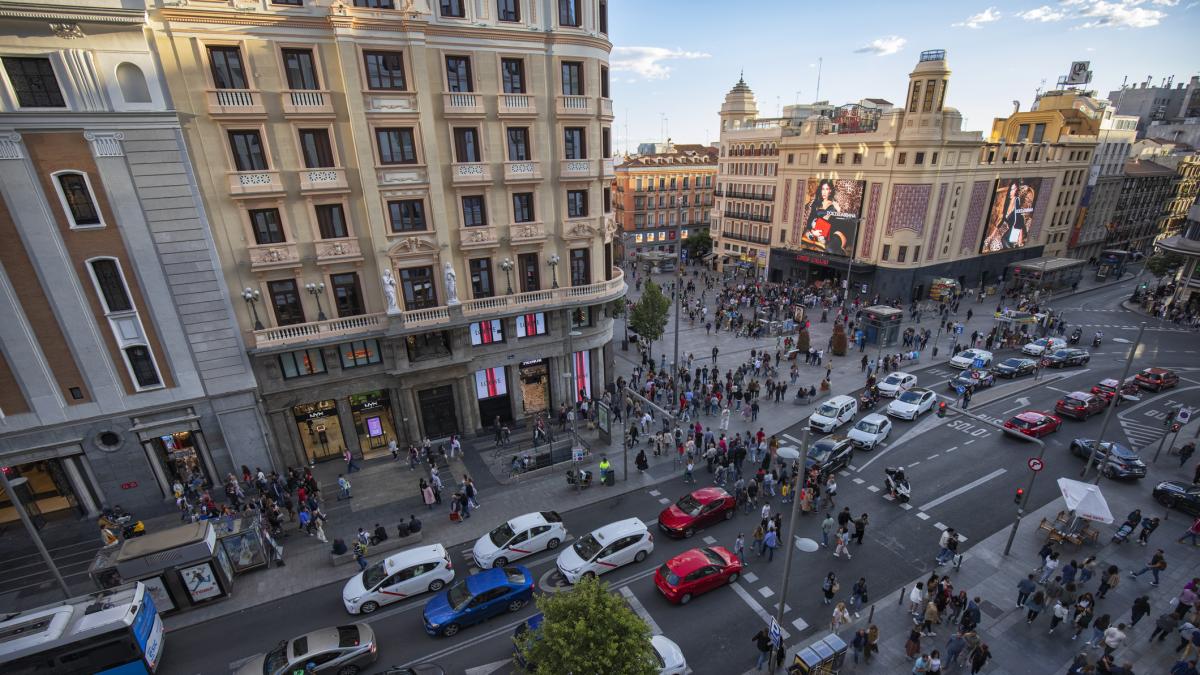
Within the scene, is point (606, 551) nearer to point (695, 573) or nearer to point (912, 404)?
point (695, 573)

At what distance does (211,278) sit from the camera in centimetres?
2434

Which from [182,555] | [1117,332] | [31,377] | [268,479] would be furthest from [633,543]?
[1117,332]

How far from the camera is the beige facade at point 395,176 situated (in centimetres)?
2366

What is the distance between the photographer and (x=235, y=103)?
23.3 m

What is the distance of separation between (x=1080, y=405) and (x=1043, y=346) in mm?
12634

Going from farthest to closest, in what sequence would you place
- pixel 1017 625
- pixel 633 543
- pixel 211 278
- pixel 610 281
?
1. pixel 610 281
2. pixel 211 278
3. pixel 633 543
4. pixel 1017 625

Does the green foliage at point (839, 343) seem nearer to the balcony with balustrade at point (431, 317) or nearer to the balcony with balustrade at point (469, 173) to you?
the balcony with balustrade at point (431, 317)

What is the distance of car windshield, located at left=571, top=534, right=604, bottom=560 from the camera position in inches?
798

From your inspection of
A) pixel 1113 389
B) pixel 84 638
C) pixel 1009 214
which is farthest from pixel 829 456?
pixel 1009 214

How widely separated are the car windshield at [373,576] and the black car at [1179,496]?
33.6 meters

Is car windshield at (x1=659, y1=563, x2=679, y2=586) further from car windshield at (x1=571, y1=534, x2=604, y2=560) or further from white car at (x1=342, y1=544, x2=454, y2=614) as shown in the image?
white car at (x1=342, y1=544, x2=454, y2=614)

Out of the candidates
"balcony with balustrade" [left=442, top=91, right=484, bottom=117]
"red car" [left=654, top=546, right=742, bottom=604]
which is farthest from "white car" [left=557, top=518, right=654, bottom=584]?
"balcony with balustrade" [left=442, top=91, right=484, bottom=117]

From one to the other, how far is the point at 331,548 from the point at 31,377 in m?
14.5

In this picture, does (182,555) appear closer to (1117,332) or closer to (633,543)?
(633,543)
